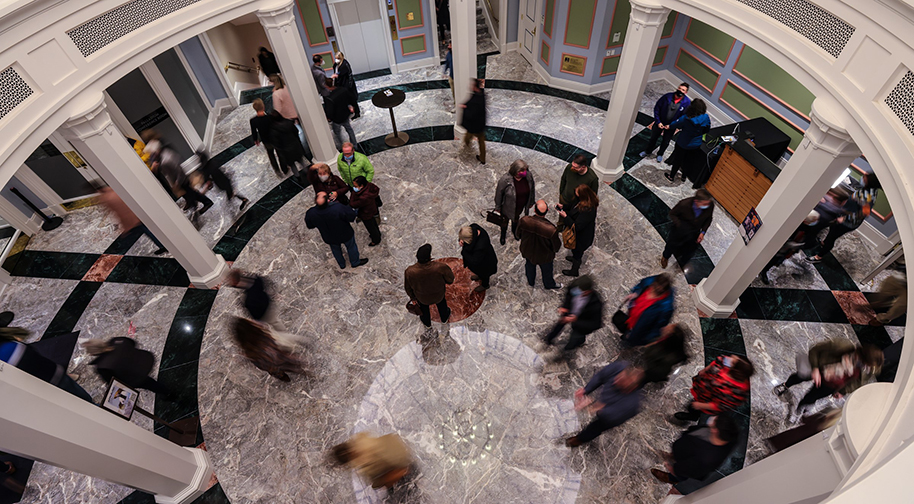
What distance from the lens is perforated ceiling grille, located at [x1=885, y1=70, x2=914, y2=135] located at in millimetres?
2805

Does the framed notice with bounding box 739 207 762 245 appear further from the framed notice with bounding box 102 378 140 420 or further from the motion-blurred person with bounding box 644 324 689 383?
the framed notice with bounding box 102 378 140 420

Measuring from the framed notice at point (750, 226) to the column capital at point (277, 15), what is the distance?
6496 millimetres

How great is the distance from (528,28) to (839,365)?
9.31 m

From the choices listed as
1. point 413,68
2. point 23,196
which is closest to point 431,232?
point 413,68

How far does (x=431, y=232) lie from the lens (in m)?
6.74

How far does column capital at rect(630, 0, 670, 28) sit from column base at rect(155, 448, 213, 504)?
7.41 metres

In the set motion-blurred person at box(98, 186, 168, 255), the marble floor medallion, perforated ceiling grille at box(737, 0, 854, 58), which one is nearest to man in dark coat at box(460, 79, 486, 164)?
the marble floor medallion

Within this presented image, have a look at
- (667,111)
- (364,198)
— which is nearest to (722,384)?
(364,198)

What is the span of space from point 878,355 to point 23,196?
39.0 feet

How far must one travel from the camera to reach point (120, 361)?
4.24 metres

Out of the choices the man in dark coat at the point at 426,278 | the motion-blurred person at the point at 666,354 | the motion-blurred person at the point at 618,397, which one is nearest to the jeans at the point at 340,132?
the man in dark coat at the point at 426,278

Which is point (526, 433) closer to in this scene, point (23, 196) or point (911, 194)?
point (911, 194)

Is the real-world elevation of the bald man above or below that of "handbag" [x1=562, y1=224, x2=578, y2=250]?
above

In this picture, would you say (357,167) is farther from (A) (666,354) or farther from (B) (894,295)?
(B) (894,295)
